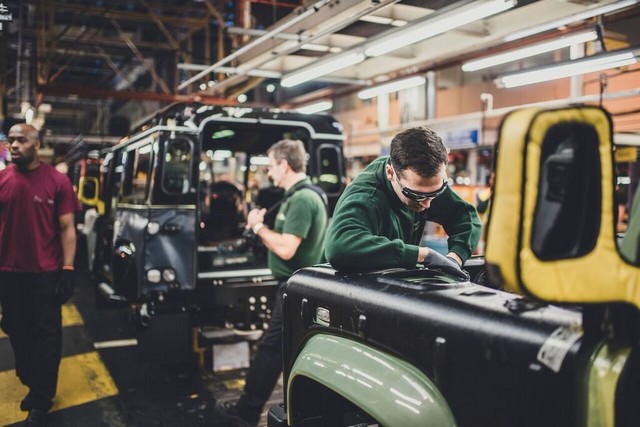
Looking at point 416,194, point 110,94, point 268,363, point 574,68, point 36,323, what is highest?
point 110,94

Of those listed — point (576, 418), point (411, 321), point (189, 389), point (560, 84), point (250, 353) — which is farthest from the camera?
point (560, 84)

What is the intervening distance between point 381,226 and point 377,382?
970mm

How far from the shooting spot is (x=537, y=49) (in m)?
6.56

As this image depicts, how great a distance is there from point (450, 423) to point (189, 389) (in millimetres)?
4181

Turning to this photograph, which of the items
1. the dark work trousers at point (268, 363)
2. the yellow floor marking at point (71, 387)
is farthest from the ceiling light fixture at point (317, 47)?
the yellow floor marking at point (71, 387)

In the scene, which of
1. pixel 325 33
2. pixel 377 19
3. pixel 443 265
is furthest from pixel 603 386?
pixel 377 19

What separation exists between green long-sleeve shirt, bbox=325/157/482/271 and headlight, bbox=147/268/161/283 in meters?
2.88

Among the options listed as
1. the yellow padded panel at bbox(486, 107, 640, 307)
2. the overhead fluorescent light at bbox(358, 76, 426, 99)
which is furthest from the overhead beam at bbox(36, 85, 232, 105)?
the yellow padded panel at bbox(486, 107, 640, 307)

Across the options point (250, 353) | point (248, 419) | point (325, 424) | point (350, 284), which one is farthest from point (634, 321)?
point (250, 353)

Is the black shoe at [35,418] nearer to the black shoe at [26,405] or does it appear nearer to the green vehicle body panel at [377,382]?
the black shoe at [26,405]

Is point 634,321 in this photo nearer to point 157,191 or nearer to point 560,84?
point 157,191

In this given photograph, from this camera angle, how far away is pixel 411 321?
1771 mm

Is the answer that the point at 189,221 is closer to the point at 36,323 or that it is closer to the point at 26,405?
the point at 36,323

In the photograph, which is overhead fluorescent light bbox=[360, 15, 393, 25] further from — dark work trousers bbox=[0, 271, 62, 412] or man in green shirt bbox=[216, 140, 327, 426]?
dark work trousers bbox=[0, 271, 62, 412]
